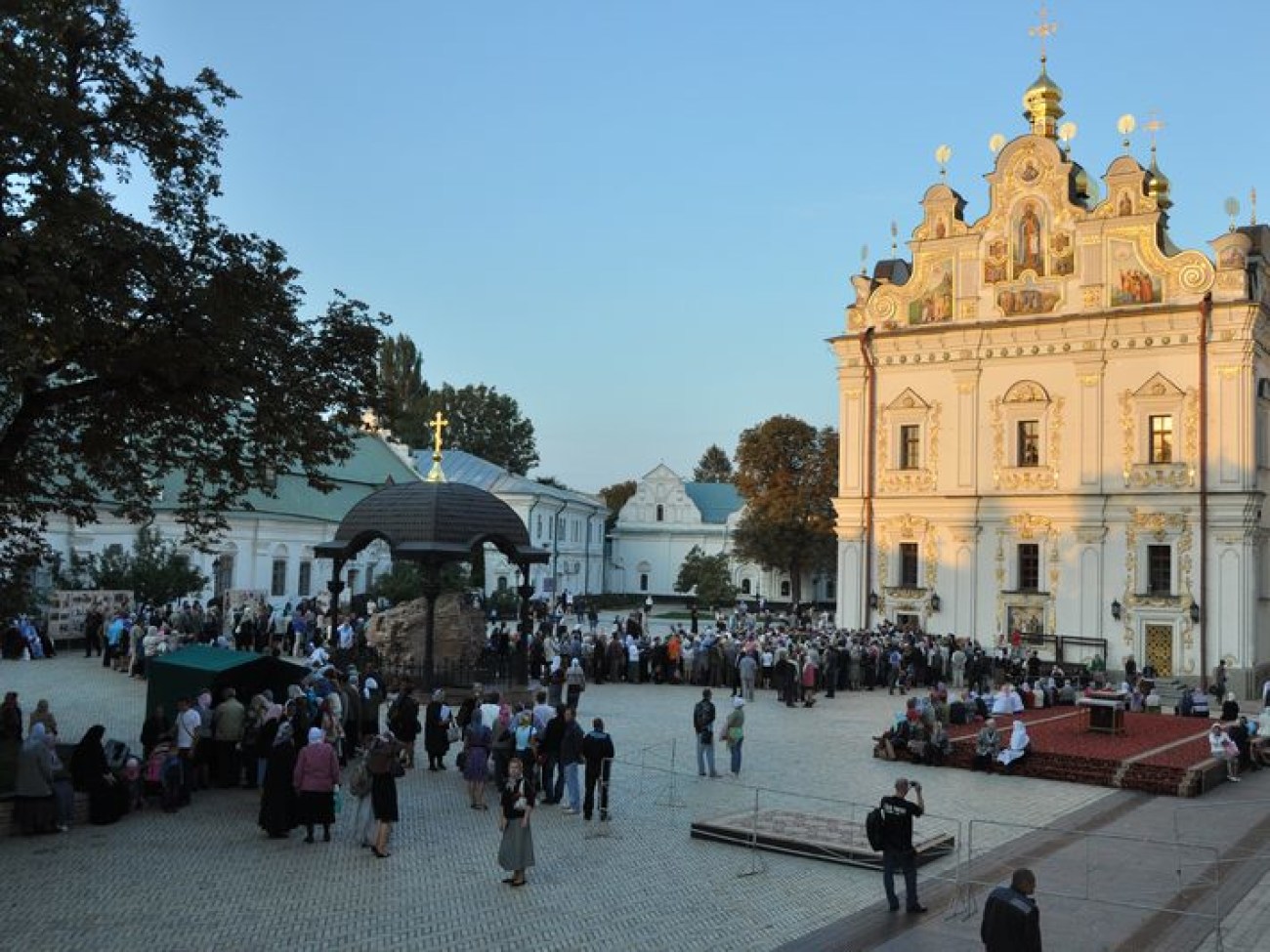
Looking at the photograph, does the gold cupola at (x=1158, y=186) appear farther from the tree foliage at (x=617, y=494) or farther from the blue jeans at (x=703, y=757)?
the tree foliage at (x=617, y=494)

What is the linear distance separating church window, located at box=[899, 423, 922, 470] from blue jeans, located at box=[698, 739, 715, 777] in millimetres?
24831

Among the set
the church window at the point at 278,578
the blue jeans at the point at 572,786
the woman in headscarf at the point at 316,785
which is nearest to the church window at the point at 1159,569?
the blue jeans at the point at 572,786

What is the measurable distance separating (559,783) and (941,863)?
559 cm

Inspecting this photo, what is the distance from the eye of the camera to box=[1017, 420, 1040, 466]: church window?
3947 cm

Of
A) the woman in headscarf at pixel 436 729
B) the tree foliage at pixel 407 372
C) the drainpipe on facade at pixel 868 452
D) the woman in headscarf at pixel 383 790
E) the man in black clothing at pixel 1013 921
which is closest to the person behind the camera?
the man in black clothing at pixel 1013 921

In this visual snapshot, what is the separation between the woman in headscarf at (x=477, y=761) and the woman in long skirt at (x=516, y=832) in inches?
147

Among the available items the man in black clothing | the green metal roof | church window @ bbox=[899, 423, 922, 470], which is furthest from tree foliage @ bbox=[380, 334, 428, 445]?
the man in black clothing

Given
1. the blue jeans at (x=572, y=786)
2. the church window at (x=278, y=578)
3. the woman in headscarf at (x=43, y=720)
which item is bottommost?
the blue jeans at (x=572, y=786)

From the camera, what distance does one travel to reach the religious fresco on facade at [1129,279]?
37.4 m

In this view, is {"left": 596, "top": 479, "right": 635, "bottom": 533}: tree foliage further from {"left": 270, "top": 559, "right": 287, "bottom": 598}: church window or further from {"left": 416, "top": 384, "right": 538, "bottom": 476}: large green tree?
{"left": 270, "top": 559, "right": 287, "bottom": 598}: church window

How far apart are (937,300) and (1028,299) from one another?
129 inches

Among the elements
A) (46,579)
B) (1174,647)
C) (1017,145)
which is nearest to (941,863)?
(1174,647)

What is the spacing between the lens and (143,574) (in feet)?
129

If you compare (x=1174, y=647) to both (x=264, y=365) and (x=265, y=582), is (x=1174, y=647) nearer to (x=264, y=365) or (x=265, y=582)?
(x=264, y=365)
